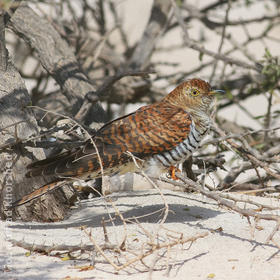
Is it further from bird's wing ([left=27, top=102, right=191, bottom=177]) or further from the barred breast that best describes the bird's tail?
the barred breast

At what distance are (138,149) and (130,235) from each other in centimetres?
71

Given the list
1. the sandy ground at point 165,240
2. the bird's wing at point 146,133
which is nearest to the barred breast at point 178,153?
the bird's wing at point 146,133

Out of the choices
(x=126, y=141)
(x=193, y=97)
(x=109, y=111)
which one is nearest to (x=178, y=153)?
(x=126, y=141)

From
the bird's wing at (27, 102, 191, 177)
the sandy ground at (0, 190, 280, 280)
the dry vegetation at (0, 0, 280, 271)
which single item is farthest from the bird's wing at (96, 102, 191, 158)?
the sandy ground at (0, 190, 280, 280)

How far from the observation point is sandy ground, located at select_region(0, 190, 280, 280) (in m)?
2.94

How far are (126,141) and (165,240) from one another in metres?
1.00

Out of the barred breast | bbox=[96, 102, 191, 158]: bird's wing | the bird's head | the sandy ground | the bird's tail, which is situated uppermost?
the bird's head

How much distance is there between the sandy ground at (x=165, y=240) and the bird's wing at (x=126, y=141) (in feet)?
1.45

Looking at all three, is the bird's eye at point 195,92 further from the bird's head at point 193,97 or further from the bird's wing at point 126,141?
the bird's wing at point 126,141

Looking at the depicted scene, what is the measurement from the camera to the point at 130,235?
11.8 feet

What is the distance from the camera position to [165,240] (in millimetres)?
3275

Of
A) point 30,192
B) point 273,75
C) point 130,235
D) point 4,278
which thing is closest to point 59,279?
point 4,278

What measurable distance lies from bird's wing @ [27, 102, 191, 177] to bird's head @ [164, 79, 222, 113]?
26 cm

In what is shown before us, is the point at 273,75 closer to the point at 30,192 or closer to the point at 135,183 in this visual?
the point at 135,183
